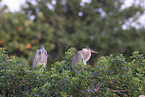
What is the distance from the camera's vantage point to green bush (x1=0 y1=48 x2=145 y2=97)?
2.52 m

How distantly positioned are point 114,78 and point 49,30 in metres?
10.9

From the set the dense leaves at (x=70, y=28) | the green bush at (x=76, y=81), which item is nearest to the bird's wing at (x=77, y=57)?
the green bush at (x=76, y=81)

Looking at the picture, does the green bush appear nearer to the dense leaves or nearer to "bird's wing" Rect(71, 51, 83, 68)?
"bird's wing" Rect(71, 51, 83, 68)

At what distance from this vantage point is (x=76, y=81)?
8.64ft

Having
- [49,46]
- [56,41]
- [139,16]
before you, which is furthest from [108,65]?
[139,16]

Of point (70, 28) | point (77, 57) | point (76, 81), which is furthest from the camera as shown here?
point (70, 28)

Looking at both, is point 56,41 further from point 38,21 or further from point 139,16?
point 139,16

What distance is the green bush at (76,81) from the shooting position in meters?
2.52

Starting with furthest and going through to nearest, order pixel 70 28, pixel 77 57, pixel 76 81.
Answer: pixel 70 28, pixel 77 57, pixel 76 81

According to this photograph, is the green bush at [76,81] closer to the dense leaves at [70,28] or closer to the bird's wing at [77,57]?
the bird's wing at [77,57]

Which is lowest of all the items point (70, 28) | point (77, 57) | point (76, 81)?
point (76, 81)

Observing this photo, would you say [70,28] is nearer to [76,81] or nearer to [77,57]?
[77,57]

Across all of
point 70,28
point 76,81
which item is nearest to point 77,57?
point 76,81

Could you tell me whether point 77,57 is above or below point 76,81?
above
